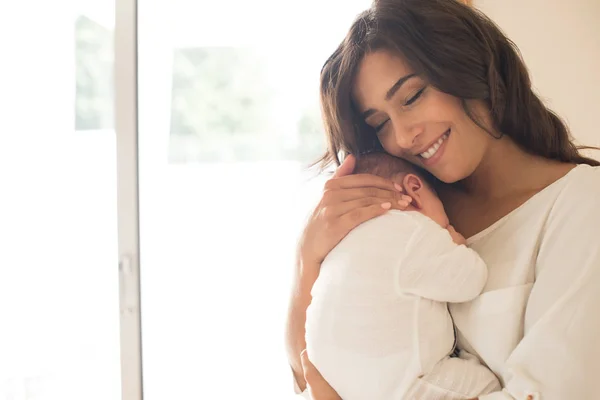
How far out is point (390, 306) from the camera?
3.37 ft

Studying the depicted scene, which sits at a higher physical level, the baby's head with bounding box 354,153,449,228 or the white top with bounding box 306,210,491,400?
the baby's head with bounding box 354,153,449,228

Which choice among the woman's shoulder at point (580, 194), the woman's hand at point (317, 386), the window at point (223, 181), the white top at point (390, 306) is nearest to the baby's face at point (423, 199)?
the white top at point (390, 306)

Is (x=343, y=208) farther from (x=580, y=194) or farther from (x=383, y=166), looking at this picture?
(x=580, y=194)

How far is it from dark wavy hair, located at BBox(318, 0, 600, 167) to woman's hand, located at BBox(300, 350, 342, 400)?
507 millimetres

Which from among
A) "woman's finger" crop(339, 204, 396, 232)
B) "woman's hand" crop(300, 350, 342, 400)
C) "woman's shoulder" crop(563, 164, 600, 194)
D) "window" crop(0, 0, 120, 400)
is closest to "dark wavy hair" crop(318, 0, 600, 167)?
"woman's shoulder" crop(563, 164, 600, 194)

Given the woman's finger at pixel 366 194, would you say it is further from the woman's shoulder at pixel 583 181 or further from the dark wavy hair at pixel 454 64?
the woman's shoulder at pixel 583 181

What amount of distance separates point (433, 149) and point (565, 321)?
1.44 feet

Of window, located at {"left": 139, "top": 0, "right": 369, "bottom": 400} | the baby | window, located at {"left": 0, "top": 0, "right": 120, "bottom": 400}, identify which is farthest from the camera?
window, located at {"left": 0, "top": 0, "right": 120, "bottom": 400}

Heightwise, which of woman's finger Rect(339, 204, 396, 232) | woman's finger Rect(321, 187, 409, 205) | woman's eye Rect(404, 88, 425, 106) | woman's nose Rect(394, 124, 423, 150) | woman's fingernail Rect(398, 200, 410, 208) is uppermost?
woman's eye Rect(404, 88, 425, 106)

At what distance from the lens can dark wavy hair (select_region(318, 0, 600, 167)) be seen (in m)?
1.14

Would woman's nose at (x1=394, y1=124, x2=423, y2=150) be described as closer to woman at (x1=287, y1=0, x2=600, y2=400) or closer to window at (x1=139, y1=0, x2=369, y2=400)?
woman at (x1=287, y1=0, x2=600, y2=400)

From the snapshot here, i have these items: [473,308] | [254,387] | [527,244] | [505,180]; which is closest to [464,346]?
[473,308]

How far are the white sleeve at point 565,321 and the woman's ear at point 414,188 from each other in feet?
0.89

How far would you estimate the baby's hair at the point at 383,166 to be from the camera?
125 centimetres
